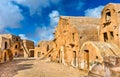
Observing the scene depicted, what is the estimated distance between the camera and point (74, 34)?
27.4 meters

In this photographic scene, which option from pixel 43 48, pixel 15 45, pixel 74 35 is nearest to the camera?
pixel 74 35

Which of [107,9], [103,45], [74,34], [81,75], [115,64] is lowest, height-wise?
[81,75]

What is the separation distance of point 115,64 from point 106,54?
1489mm

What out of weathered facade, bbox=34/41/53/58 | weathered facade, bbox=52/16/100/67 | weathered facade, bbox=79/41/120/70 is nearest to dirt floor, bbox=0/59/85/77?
weathered facade, bbox=79/41/120/70

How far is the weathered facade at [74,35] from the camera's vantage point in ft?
86.0

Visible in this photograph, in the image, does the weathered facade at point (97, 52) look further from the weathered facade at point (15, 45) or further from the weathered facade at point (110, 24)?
the weathered facade at point (15, 45)

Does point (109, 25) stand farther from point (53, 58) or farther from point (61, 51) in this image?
point (53, 58)

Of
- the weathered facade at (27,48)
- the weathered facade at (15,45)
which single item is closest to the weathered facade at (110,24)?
the weathered facade at (27,48)

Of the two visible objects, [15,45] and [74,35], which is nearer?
[74,35]

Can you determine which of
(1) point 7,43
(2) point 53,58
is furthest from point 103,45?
(1) point 7,43

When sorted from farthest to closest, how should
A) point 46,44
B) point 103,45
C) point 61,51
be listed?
point 46,44
point 61,51
point 103,45

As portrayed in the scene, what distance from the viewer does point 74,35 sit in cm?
2745

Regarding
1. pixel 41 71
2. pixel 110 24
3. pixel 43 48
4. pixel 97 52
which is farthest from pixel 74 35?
pixel 43 48

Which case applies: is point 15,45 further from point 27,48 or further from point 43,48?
point 43,48
